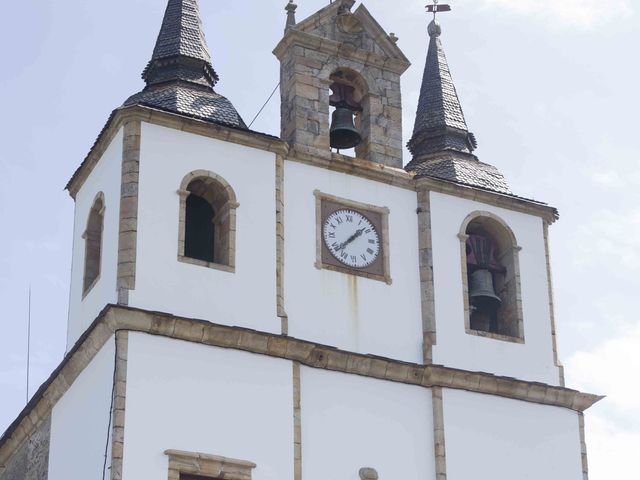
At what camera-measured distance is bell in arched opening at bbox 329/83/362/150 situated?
33.6m

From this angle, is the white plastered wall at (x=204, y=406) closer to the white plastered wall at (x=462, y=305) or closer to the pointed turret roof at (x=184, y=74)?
the white plastered wall at (x=462, y=305)

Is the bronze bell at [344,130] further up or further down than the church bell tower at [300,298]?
further up

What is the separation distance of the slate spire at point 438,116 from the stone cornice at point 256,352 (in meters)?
5.53

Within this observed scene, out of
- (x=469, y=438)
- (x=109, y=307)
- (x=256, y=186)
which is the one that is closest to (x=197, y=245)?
(x=256, y=186)

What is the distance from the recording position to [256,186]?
103ft

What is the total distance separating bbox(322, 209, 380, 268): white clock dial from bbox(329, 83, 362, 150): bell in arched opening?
6.74ft

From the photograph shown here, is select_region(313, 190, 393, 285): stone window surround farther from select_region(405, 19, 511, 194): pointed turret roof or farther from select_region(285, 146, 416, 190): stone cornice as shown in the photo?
select_region(405, 19, 511, 194): pointed turret roof

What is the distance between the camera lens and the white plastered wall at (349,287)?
30875 mm

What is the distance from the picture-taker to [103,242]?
30875mm

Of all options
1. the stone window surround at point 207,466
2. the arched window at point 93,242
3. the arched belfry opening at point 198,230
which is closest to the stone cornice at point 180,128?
the arched window at point 93,242

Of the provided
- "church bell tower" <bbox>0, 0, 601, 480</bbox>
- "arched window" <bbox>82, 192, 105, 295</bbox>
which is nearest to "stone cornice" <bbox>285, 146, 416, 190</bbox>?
"church bell tower" <bbox>0, 0, 601, 480</bbox>

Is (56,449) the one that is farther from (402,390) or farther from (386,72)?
(386,72)

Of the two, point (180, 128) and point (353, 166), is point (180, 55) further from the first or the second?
point (353, 166)

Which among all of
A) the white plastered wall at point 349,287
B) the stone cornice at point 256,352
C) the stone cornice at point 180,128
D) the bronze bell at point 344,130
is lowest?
the stone cornice at point 256,352
